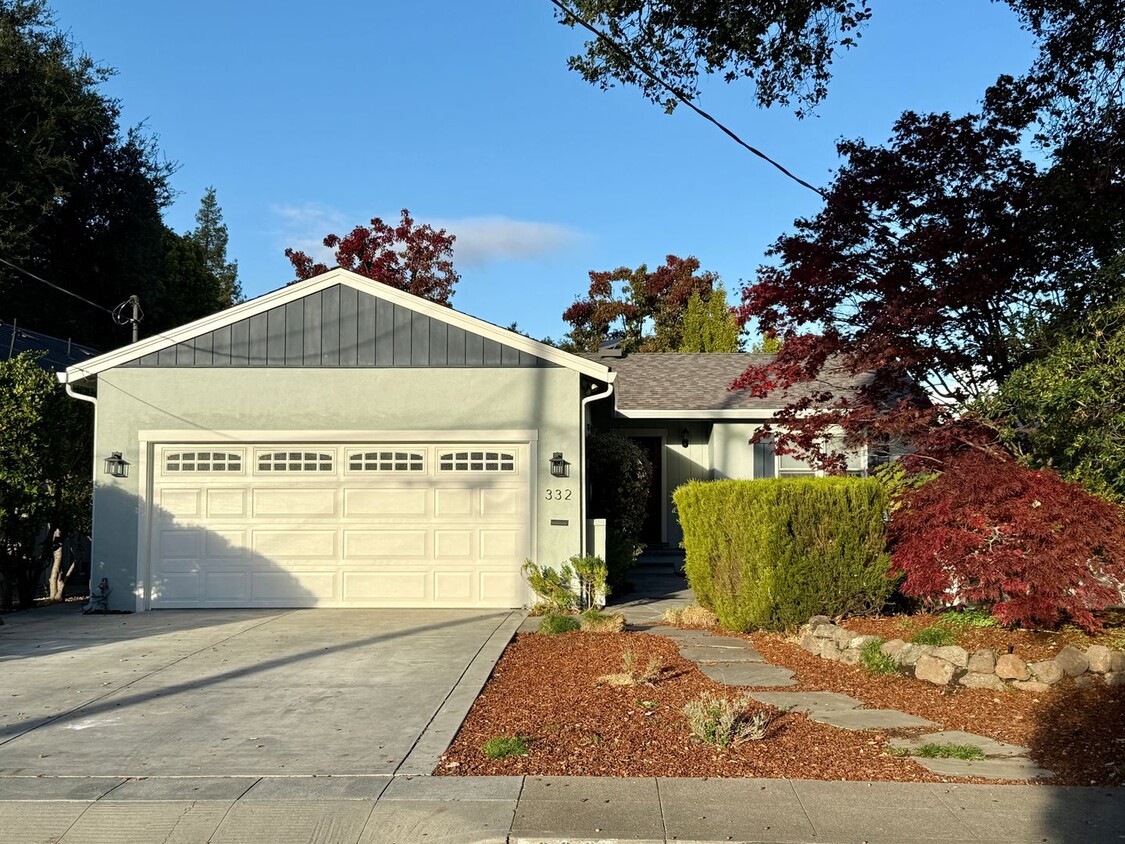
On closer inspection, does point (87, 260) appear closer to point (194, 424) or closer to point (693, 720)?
point (194, 424)

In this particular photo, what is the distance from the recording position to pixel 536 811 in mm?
4844

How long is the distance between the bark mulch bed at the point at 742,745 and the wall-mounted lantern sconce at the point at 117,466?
21.0 ft

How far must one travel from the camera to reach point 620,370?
19672 mm

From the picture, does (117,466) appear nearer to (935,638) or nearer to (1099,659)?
(935,638)

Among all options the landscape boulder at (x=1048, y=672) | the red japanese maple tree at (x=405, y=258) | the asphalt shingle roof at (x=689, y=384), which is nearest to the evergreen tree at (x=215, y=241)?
the red japanese maple tree at (x=405, y=258)

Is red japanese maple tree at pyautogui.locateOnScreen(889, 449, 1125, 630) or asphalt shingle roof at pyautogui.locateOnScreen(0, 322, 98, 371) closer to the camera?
red japanese maple tree at pyautogui.locateOnScreen(889, 449, 1125, 630)

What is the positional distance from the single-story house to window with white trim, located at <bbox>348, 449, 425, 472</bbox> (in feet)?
0.09

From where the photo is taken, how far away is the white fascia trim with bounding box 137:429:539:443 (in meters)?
12.3

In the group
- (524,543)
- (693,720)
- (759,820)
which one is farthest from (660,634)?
(759,820)

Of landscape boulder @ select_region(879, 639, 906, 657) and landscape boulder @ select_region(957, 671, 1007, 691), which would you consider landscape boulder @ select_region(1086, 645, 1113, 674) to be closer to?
landscape boulder @ select_region(957, 671, 1007, 691)

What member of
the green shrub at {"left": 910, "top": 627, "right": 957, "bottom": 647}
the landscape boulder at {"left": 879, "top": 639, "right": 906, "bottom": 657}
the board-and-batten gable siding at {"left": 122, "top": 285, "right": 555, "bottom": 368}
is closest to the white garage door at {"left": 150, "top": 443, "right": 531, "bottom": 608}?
the board-and-batten gable siding at {"left": 122, "top": 285, "right": 555, "bottom": 368}

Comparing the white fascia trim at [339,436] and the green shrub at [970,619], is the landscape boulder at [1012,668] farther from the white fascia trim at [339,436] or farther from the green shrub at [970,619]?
the white fascia trim at [339,436]

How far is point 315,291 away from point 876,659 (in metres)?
8.21

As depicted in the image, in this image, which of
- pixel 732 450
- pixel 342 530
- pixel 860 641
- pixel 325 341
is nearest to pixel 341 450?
pixel 342 530
